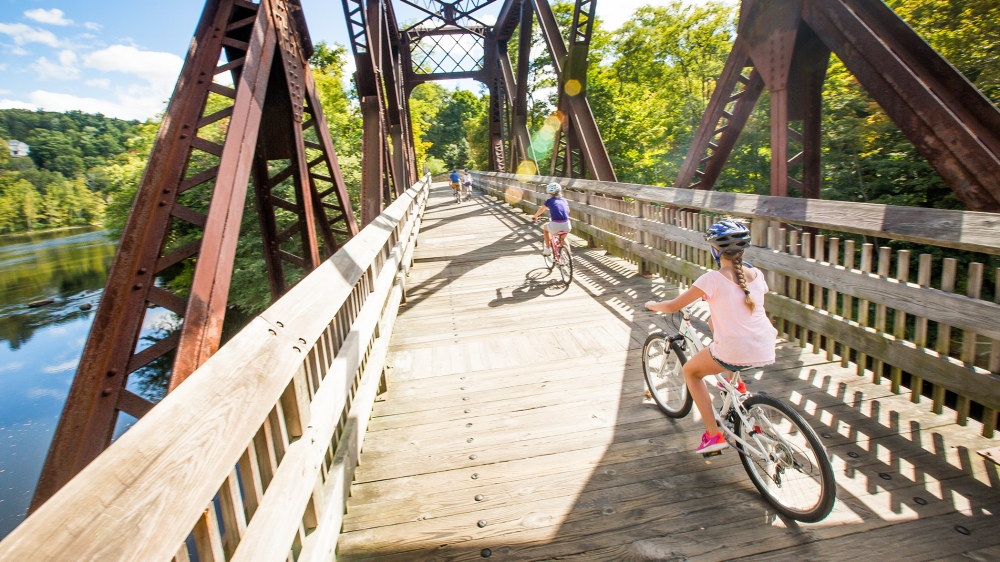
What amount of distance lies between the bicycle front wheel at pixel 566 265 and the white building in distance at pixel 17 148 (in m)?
131

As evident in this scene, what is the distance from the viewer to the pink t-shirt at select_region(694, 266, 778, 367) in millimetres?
2850

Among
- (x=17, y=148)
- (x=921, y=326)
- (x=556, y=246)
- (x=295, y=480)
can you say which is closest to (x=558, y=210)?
(x=556, y=246)

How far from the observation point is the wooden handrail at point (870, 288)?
2.79m


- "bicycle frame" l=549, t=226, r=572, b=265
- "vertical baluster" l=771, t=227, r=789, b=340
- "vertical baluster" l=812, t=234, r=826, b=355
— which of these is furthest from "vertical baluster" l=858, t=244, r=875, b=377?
"bicycle frame" l=549, t=226, r=572, b=265

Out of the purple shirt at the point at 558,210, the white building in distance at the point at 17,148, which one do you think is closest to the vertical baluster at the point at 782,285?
the purple shirt at the point at 558,210

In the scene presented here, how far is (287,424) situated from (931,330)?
49.5ft

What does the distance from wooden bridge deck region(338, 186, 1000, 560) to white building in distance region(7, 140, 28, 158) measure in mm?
A: 133353

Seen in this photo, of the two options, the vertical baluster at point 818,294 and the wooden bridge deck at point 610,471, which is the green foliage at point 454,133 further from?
the vertical baluster at point 818,294

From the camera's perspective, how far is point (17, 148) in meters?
103

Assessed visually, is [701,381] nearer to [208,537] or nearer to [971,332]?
[971,332]

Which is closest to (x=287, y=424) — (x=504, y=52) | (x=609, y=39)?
(x=504, y=52)

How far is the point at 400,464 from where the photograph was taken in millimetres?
3336

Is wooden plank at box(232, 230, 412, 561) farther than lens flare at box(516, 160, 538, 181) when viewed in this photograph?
No

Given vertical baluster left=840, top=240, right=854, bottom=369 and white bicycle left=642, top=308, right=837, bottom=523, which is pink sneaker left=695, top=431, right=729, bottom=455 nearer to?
white bicycle left=642, top=308, right=837, bottom=523
